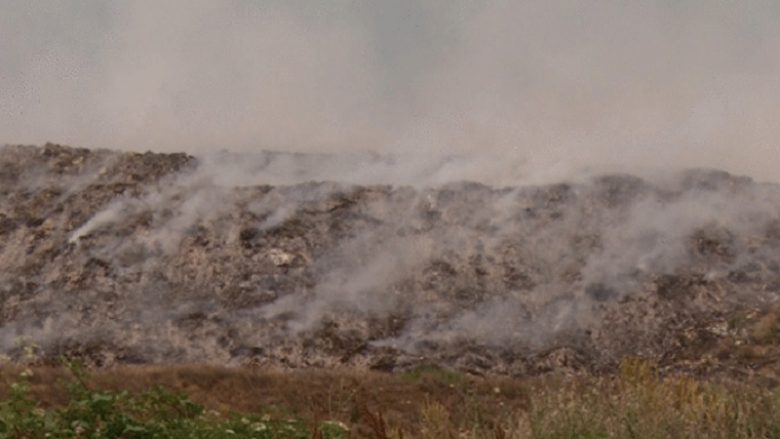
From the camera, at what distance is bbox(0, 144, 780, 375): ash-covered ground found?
97.0 ft

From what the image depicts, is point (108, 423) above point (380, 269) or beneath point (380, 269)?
beneath

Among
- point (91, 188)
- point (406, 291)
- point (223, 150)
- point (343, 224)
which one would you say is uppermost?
point (223, 150)

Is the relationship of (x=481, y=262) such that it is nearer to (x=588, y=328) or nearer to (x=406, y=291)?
(x=406, y=291)

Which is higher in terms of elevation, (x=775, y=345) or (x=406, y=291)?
Answer: (x=406, y=291)

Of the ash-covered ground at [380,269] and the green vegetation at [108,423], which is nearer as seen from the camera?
the green vegetation at [108,423]

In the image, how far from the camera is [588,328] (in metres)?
31.1

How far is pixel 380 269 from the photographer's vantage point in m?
34.9

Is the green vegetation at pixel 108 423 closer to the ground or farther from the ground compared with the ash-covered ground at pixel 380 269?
closer to the ground

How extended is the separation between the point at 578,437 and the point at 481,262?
30.0 m

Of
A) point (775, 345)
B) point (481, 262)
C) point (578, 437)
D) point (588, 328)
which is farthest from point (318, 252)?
point (578, 437)

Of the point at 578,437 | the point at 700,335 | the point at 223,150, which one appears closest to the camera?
the point at 578,437

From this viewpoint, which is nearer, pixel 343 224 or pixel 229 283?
pixel 229 283

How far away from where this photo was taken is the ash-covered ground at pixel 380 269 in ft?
97.0

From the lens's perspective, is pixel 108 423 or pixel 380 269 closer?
pixel 108 423
